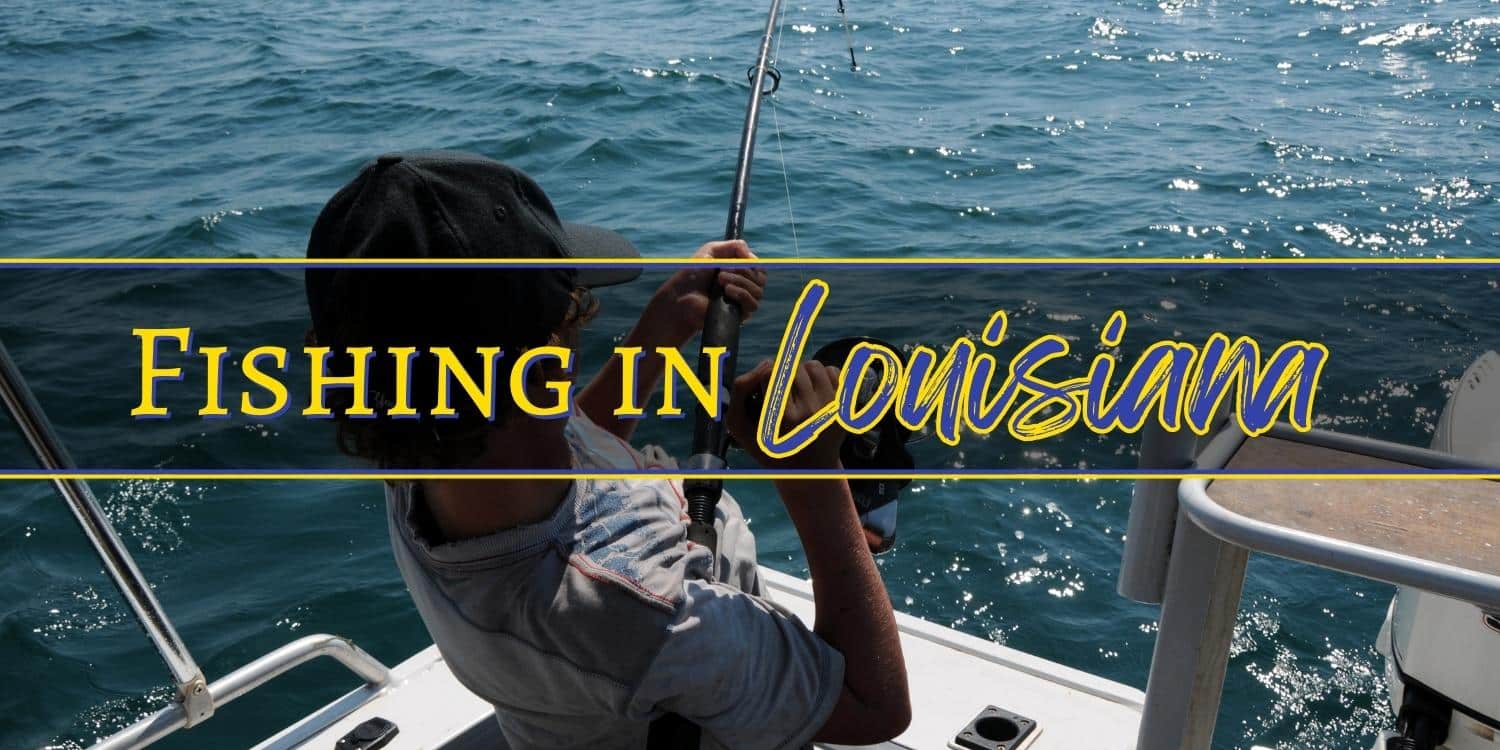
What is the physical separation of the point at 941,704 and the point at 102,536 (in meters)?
1.39

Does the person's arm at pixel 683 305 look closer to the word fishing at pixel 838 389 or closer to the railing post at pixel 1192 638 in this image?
the word fishing at pixel 838 389

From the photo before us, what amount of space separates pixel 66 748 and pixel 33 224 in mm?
5592

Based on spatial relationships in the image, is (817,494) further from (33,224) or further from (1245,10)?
(1245,10)

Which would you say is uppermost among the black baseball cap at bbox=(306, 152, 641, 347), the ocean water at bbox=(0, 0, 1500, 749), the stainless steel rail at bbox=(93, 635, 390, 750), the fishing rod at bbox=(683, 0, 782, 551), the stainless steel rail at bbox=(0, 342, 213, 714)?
the black baseball cap at bbox=(306, 152, 641, 347)

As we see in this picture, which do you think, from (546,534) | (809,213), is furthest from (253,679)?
(809,213)

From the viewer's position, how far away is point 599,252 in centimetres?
156

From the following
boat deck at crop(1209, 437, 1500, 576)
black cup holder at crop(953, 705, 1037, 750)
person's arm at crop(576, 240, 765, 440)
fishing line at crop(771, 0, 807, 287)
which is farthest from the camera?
fishing line at crop(771, 0, 807, 287)

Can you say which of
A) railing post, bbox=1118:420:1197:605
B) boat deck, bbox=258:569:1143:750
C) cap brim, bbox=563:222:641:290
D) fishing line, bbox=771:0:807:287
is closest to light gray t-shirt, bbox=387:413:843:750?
cap brim, bbox=563:222:641:290

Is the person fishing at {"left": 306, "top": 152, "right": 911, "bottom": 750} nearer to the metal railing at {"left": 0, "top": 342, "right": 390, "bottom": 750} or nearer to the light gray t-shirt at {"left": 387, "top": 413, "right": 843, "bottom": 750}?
the light gray t-shirt at {"left": 387, "top": 413, "right": 843, "bottom": 750}

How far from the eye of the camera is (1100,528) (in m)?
4.39

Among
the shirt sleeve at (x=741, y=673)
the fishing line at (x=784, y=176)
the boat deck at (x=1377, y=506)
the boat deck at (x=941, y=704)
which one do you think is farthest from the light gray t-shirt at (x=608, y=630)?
the fishing line at (x=784, y=176)

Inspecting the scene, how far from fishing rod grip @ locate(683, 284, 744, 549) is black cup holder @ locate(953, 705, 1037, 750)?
80cm

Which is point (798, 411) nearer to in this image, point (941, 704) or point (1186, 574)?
point (1186, 574)

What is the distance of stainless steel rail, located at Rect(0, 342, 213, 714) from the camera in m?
1.58
